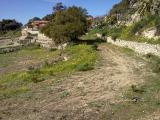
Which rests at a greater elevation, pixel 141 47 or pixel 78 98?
pixel 141 47

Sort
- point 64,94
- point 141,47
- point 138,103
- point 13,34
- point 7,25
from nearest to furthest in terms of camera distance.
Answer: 1. point 138,103
2. point 64,94
3. point 141,47
4. point 13,34
5. point 7,25

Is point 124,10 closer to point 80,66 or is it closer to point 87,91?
point 80,66

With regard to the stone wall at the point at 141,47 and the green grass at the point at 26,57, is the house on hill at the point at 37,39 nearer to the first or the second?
the green grass at the point at 26,57

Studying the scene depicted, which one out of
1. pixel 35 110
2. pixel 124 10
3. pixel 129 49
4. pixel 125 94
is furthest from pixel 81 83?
pixel 124 10

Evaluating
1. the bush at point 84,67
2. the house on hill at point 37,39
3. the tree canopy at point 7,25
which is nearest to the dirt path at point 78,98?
the bush at point 84,67

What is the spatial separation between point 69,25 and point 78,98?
4441 centimetres

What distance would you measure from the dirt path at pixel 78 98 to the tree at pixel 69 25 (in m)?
33.8

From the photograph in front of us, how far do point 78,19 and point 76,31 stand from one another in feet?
8.71

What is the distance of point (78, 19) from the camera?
233 feet

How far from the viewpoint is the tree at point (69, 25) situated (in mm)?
68625

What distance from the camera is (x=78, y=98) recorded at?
24.6 meters

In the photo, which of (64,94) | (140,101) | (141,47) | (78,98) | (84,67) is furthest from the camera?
(141,47)

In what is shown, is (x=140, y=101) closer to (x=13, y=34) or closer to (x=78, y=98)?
(x=78, y=98)

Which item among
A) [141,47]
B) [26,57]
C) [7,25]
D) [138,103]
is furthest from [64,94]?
[7,25]
